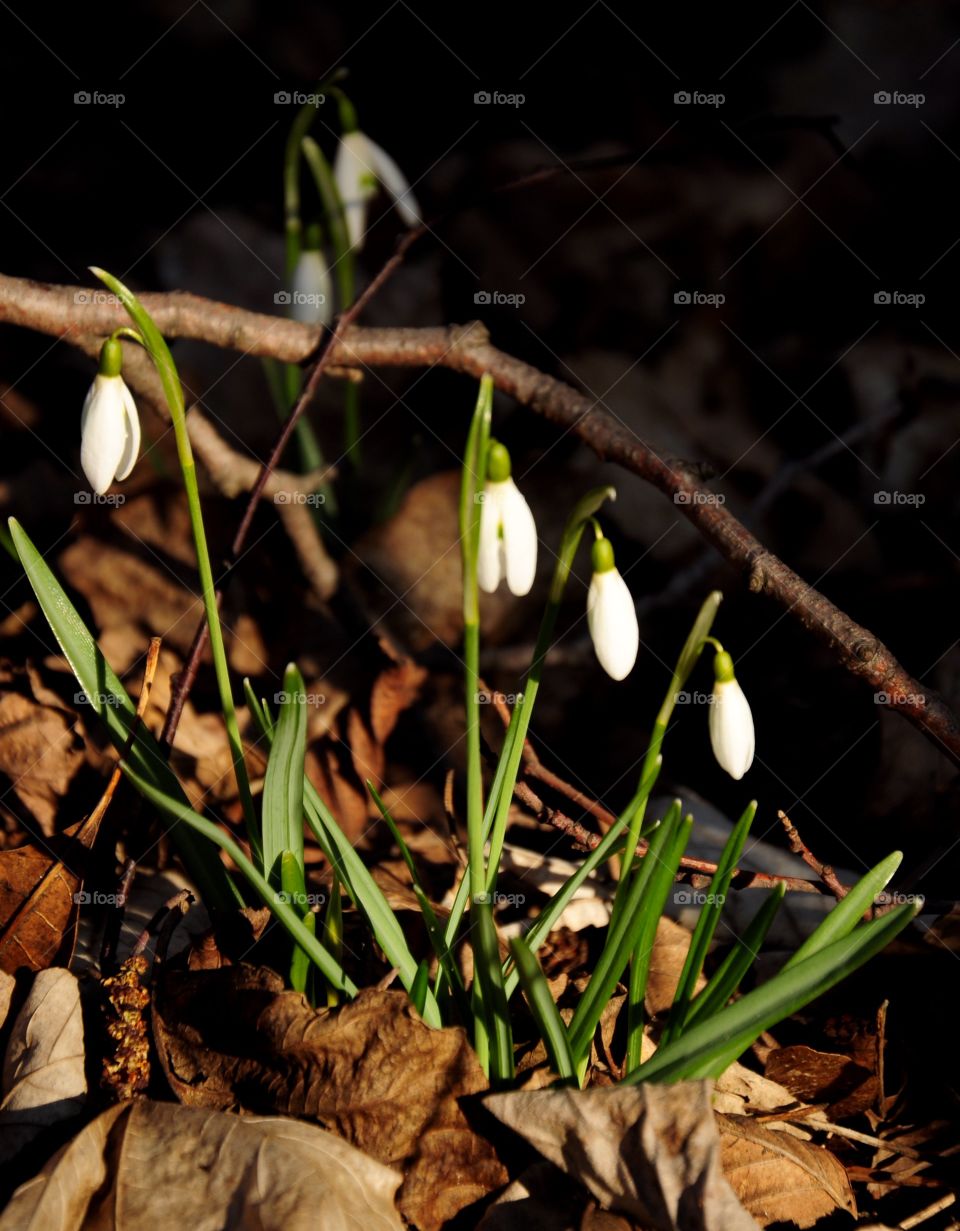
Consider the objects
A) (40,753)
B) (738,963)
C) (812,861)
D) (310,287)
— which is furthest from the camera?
(310,287)

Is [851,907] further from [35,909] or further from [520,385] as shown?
[520,385]

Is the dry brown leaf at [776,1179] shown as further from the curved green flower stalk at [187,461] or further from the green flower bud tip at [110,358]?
the green flower bud tip at [110,358]

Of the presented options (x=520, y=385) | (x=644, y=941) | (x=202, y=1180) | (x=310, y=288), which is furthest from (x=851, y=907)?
(x=310, y=288)

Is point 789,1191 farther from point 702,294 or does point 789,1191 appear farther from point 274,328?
point 702,294

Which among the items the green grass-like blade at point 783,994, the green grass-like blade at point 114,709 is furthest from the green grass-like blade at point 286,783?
the green grass-like blade at point 783,994

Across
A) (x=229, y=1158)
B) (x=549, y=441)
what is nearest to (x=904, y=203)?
(x=549, y=441)

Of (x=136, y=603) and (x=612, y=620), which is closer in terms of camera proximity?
(x=612, y=620)
